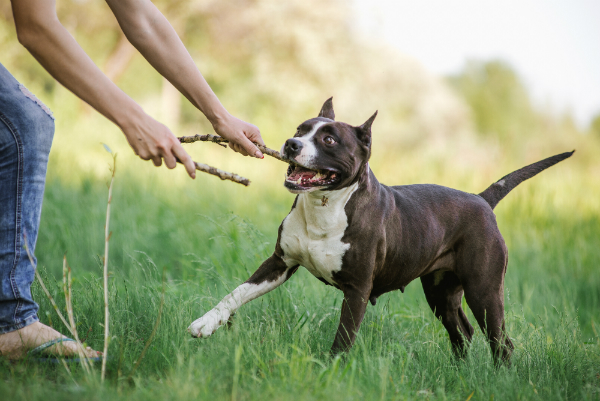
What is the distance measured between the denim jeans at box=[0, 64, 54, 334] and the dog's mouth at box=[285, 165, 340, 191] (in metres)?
1.21

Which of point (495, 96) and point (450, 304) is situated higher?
point (495, 96)

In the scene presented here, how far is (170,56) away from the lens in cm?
276

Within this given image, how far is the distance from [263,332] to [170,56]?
1.62m

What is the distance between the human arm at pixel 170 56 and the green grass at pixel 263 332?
3.37 feet

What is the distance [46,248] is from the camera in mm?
5547

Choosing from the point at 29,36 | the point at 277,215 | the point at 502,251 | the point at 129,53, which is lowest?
the point at 502,251

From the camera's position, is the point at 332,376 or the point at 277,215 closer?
the point at 332,376

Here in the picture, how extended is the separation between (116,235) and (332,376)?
4302 millimetres

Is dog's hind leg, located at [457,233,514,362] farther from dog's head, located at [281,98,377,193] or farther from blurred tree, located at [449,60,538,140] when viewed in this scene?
blurred tree, located at [449,60,538,140]

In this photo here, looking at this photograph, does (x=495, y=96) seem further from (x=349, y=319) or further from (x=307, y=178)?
(x=349, y=319)

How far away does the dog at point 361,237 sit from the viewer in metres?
2.93

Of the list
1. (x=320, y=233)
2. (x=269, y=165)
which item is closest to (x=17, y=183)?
(x=320, y=233)

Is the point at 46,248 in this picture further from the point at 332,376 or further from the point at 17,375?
the point at 332,376

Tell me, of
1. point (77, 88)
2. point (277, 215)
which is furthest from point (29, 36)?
point (277, 215)
